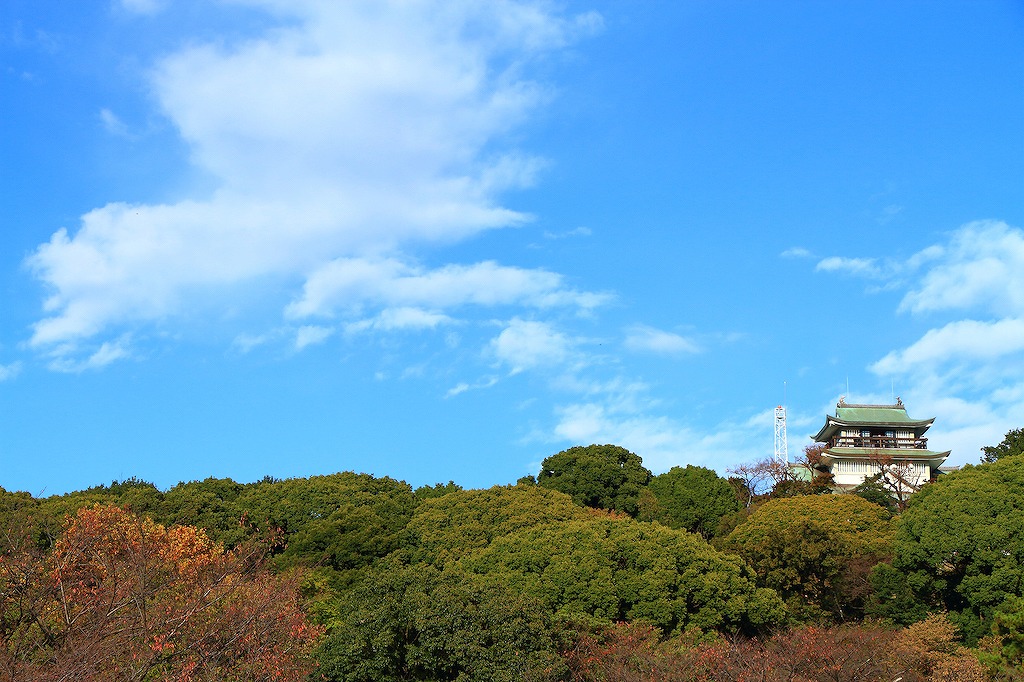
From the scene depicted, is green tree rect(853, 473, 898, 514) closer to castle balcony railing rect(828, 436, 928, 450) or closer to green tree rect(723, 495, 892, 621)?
green tree rect(723, 495, 892, 621)

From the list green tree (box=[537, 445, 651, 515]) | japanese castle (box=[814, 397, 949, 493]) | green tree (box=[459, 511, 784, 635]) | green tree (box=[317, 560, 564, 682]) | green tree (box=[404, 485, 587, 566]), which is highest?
japanese castle (box=[814, 397, 949, 493])

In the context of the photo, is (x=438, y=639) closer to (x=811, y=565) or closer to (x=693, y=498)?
(x=811, y=565)

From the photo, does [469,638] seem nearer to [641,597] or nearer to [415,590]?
[415,590]

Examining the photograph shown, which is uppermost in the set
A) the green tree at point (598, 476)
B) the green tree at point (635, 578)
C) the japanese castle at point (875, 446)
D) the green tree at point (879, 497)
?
the japanese castle at point (875, 446)

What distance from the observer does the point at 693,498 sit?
40.6 m

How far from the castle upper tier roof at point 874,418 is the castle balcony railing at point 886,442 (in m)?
0.64

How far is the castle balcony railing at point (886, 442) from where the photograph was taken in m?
55.1

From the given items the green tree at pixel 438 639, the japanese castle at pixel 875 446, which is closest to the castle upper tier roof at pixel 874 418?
the japanese castle at pixel 875 446


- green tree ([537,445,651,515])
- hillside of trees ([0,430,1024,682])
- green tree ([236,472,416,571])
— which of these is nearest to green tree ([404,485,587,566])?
hillside of trees ([0,430,1024,682])

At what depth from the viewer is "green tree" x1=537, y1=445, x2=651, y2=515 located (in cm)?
4059

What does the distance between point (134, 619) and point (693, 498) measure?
2951 cm

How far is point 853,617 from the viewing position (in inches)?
1175

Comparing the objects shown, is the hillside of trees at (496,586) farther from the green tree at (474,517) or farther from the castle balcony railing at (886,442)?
the castle balcony railing at (886,442)

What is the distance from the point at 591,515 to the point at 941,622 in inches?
398
